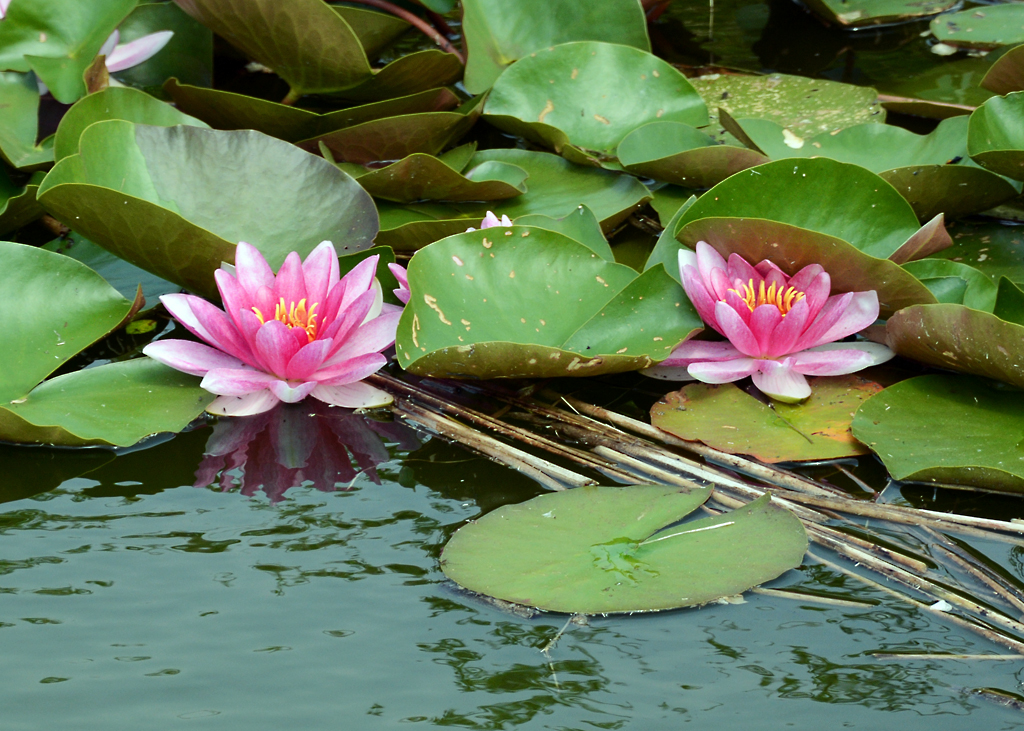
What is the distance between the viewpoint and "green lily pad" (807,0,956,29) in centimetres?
304

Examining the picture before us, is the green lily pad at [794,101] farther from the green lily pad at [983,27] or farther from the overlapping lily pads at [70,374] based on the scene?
the overlapping lily pads at [70,374]

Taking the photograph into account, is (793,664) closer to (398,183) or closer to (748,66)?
(398,183)

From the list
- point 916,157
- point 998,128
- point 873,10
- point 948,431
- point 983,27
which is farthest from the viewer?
point 873,10

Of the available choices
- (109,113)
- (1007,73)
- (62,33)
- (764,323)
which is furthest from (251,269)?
(1007,73)

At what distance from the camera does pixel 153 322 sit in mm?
1771

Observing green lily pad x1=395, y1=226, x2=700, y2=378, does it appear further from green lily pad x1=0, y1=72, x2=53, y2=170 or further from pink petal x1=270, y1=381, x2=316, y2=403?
green lily pad x1=0, y1=72, x2=53, y2=170

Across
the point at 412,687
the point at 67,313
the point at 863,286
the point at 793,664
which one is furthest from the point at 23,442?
the point at 863,286

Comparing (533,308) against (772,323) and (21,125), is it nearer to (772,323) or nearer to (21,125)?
(772,323)

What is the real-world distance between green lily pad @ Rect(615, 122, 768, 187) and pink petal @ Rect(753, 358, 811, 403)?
0.52m

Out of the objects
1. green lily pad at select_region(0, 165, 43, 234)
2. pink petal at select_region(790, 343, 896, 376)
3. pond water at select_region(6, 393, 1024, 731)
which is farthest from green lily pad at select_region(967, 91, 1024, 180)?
green lily pad at select_region(0, 165, 43, 234)

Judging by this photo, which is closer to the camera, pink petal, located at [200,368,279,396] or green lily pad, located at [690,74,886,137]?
pink petal, located at [200,368,279,396]

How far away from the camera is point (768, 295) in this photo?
5.08 feet

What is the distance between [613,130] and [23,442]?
4.71 ft

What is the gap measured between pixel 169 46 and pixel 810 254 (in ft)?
6.01
